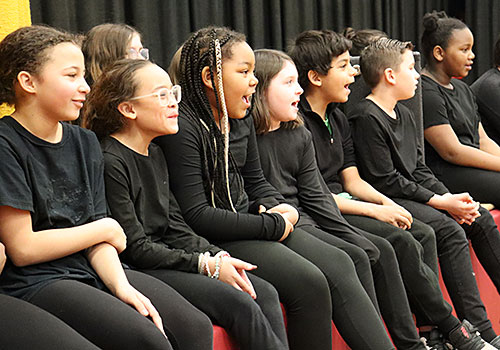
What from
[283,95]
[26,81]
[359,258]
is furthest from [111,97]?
[359,258]

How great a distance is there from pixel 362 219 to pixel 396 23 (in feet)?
8.50

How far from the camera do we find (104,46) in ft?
8.36

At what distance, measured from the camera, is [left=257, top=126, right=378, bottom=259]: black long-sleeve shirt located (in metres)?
2.73

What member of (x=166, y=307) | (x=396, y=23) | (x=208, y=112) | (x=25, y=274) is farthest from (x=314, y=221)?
(x=396, y=23)

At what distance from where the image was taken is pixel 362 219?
297 cm

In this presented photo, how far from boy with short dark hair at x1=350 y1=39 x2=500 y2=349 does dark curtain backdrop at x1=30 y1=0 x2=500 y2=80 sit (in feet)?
2.99

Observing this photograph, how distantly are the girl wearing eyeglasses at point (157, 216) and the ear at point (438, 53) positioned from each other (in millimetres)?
2006

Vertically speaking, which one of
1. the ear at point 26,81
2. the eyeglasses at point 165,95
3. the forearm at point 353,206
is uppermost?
the ear at point 26,81

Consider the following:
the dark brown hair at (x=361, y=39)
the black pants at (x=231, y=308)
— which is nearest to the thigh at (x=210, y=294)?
the black pants at (x=231, y=308)

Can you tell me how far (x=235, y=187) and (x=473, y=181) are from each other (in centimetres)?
163

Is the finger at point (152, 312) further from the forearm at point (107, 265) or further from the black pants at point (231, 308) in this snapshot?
the black pants at point (231, 308)

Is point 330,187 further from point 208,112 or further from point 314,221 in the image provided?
point 208,112

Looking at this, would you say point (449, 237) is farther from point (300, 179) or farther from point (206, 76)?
point (206, 76)

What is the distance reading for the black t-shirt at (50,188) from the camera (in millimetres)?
1842
